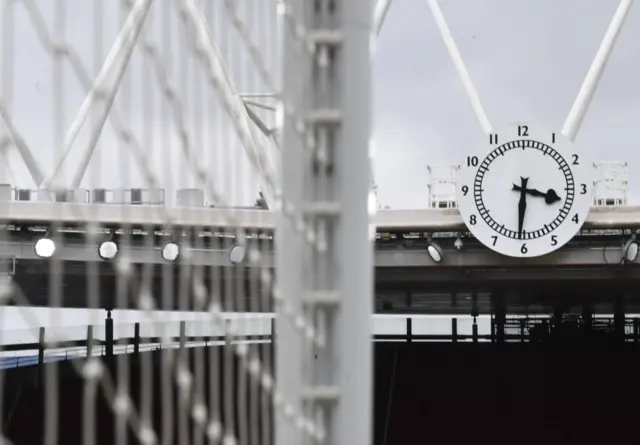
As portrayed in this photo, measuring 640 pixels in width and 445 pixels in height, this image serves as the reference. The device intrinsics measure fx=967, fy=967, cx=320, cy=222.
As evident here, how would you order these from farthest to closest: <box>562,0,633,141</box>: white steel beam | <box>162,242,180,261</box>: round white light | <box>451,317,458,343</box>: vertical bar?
<box>451,317,458,343</box>: vertical bar, <box>562,0,633,141</box>: white steel beam, <box>162,242,180,261</box>: round white light

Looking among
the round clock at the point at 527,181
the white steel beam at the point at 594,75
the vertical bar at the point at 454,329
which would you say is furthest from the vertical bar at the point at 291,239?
the vertical bar at the point at 454,329

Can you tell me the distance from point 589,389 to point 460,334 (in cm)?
494

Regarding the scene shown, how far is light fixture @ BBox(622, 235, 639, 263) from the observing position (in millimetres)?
10188

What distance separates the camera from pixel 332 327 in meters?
1.70

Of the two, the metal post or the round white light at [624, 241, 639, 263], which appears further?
the round white light at [624, 241, 639, 263]

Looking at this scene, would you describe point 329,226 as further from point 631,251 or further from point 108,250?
point 631,251

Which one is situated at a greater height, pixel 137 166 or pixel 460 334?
pixel 137 166

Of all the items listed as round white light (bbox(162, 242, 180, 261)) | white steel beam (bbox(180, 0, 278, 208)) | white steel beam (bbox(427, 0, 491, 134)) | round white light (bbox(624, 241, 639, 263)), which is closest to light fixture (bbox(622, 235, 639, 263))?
round white light (bbox(624, 241, 639, 263))

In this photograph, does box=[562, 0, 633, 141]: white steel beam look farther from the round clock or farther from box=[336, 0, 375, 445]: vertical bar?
box=[336, 0, 375, 445]: vertical bar

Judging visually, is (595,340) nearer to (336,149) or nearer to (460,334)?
(460,334)

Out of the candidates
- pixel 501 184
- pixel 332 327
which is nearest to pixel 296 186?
pixel 332 327

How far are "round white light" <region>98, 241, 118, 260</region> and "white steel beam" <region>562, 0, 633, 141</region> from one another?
6.56 meters

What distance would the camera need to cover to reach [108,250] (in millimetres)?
8453

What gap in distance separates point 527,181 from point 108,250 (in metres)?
3.96
